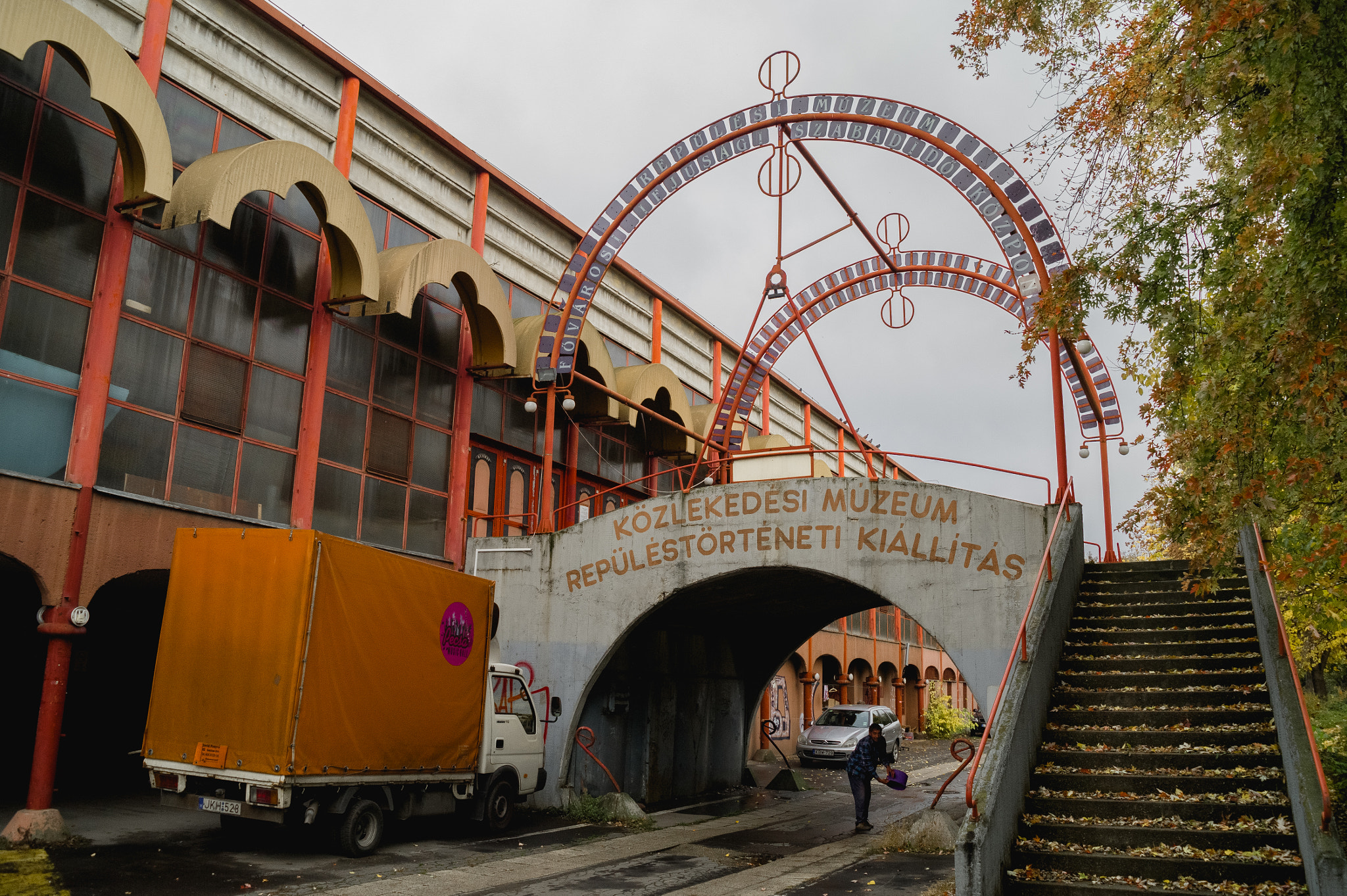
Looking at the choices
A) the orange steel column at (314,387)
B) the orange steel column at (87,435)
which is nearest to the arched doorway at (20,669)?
the orange steel column at (87,435)

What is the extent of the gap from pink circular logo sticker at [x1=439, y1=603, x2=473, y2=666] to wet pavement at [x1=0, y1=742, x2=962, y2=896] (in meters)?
2.48

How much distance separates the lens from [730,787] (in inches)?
892

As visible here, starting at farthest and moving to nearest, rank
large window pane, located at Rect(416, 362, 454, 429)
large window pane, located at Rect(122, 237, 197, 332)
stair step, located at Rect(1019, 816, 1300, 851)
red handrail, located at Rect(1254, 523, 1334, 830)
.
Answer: large window pane, located at Rect(416, 362, 454, 429)
large window pane, located at Rect(122, 237, 197, 332)
stair step, located at Rect(1019, 816, 1300, 851)
red handrail, located at Rect(1254, 523, 1334, 830)

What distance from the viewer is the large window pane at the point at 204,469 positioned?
1466 cm

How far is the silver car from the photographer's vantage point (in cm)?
2845

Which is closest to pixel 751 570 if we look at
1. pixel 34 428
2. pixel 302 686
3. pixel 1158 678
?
pixel 1158 678

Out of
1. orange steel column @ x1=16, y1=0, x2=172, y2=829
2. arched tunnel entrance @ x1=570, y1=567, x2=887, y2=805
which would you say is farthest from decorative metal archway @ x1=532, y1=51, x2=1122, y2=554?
orange steel column @ x1=16, y1=0, x2=172, y2=829

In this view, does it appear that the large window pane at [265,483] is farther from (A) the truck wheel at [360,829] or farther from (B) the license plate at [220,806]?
(A) the truck wheel at [360,829]

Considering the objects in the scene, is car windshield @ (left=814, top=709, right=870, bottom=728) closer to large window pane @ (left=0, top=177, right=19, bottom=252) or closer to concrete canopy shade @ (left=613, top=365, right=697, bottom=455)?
concrete canopy shade @ (left=613, top=365, right=697, bottom=455)

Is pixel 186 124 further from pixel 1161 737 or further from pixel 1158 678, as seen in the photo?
pixel 1161 737

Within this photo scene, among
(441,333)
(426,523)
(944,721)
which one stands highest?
(441,333)

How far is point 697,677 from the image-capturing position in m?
21.2

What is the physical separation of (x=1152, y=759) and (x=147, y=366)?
14.1 meters

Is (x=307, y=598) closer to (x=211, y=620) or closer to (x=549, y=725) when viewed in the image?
(x=211, y=620)
